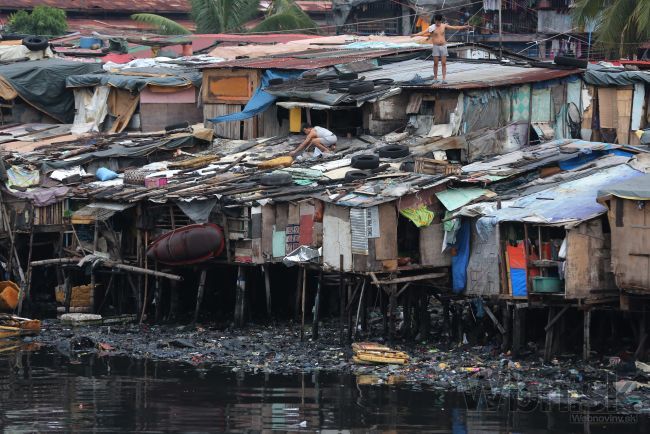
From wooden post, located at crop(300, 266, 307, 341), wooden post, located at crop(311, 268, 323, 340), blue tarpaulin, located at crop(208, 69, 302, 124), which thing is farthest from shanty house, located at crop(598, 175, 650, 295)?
blue tarpaulin, located at crop(208, 69, 302, 124)

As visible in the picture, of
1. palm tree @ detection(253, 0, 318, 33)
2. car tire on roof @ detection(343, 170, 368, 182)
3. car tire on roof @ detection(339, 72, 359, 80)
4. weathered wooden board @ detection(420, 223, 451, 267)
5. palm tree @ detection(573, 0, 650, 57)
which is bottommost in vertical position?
weathered wooden board @ detection(420, 223, 451, 267)

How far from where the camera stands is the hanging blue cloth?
2847 cm

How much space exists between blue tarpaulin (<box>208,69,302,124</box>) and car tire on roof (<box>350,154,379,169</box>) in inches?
181

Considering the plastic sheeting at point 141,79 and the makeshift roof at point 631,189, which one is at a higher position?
the plastic sheeting at point 141,79

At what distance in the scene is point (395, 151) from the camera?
31.9 metres

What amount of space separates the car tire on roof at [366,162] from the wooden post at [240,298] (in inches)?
129

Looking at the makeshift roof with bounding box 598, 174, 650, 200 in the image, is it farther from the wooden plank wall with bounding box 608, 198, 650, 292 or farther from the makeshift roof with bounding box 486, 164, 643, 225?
the makeshift roof with bounding box 486, 164, 643, 225

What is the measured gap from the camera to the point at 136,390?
27.1 meters

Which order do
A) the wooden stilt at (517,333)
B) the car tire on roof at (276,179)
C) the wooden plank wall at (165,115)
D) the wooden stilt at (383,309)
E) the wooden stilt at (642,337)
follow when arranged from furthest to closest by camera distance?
the wooden plank wall at (165,115) → the car tire on roof at (276,179) → the wooden stilt at (383,309) → the wooden stilt at (517,333) → the wooden stilt at (642,337)

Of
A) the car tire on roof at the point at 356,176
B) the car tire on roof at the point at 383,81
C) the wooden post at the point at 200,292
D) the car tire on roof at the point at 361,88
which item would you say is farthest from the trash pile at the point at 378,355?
the car tire on roof at the point at 383,81

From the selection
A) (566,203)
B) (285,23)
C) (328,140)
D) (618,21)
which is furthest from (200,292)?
(285,23)

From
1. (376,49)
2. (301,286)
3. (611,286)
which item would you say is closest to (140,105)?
(376,49)

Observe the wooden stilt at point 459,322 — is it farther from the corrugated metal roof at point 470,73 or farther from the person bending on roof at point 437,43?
the person bending on roof at point 437,43

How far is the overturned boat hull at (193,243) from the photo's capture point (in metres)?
31.8
